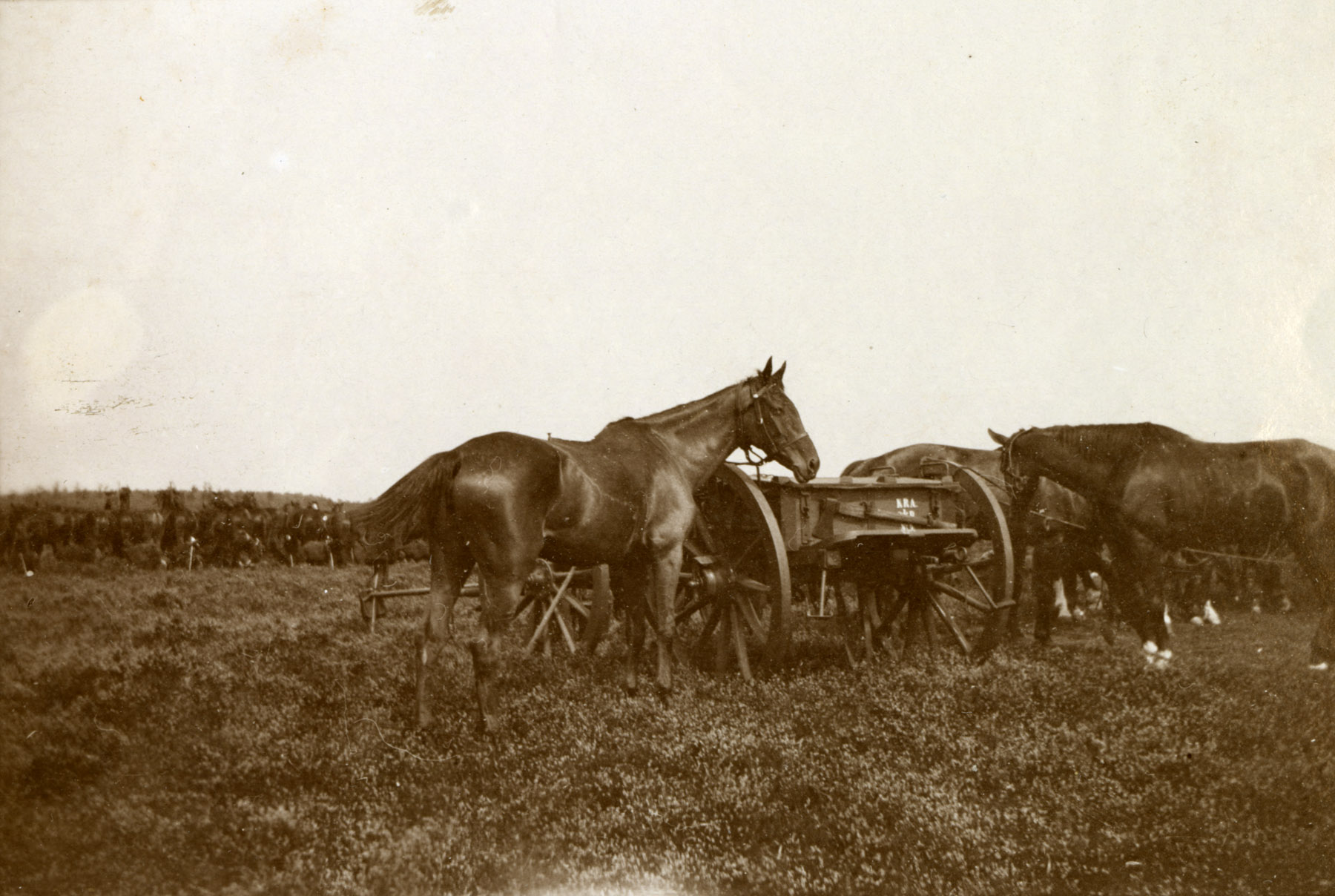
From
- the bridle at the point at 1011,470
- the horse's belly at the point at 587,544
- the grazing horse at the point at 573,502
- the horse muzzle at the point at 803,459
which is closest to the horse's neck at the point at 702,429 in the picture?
the grazing horse at the point at 573,502

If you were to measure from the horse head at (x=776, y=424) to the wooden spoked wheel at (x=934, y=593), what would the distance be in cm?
176

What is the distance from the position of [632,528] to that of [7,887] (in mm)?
3971

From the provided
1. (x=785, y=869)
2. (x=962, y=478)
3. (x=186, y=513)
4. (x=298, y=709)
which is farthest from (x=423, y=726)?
(x=186, y=513)

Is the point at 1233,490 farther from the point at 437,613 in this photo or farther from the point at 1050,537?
the point at 437,613

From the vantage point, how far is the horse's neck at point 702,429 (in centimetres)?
707

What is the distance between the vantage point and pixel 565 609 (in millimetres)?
10031

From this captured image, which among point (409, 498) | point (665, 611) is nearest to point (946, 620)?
point (665, 611)

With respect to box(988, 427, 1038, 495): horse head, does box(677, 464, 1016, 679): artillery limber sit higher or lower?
lower

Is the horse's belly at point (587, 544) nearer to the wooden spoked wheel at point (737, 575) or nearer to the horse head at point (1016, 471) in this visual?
the wooden spoked wheel at point (737, 575)

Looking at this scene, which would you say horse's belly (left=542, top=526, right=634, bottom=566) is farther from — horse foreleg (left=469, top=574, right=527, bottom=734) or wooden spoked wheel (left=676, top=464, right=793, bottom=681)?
wooden spoked wheel (left=676, top=464, right=793, bottom=681)

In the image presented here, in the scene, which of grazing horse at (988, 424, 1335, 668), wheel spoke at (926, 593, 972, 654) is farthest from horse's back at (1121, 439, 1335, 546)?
wheel spoke at (926, 593, 972, 654)

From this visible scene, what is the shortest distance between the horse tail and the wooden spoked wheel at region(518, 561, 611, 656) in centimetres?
299

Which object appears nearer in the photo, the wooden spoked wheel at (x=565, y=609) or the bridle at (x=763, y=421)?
the bridle at (x=763, y=421)

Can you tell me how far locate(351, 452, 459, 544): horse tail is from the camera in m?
5.52
